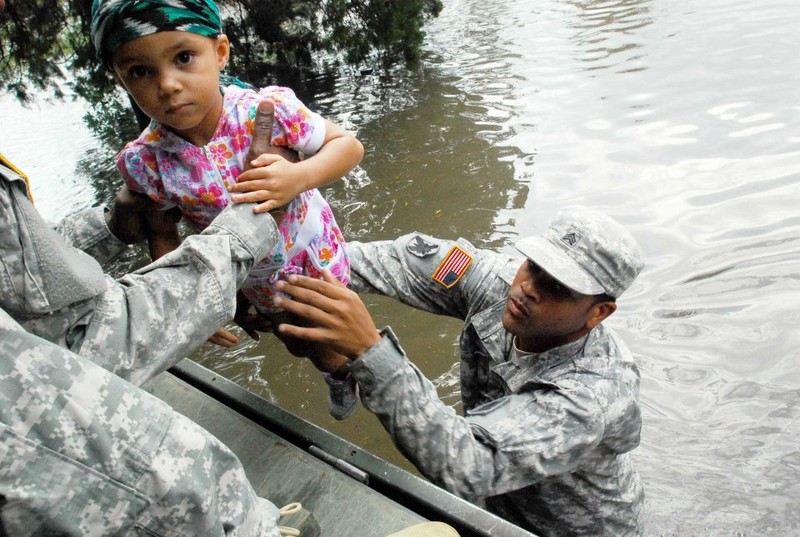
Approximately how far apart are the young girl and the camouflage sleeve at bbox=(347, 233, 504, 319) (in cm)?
37

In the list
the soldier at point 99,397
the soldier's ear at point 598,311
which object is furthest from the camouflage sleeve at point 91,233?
the soldier's ear at point 598,311

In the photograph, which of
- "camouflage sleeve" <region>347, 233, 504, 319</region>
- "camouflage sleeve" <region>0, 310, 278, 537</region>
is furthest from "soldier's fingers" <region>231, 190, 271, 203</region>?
"camouflage sleeve" <region>347, 233, 504, 319</region>

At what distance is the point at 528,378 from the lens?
6.84 ft

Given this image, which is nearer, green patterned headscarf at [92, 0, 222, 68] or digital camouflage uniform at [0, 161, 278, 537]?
digital camouflage uniform at [0, 161, 278, 537]

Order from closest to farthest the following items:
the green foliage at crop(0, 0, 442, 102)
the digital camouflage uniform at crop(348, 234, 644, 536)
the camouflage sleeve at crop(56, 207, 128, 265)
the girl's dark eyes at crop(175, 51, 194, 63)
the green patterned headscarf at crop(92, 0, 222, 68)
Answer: the green patterned headscarf at crop(92, 0, 222, 68)
the girl's dark eyes at crop(175, 51, 194, 63)
the digital camouflage uniform at crop(348, 234, 644, 536)
the camouflage sleeve at crop(56, 207, 128, 265)
the green foliage at crop(0, 0, 442, 102)

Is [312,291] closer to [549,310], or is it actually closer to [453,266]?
[549,310]

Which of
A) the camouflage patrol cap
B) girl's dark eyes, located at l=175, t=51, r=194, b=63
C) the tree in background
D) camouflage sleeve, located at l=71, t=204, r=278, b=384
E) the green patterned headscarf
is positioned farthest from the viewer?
the tree in background

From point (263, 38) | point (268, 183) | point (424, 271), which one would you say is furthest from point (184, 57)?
point (263, 38)

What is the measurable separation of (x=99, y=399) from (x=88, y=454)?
0.28ft

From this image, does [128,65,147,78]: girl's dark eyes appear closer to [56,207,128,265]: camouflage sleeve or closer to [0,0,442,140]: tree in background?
[56,207,128,265]: camouflage sleeve

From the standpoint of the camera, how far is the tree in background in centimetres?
580

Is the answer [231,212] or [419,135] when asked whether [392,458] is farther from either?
[419,135]

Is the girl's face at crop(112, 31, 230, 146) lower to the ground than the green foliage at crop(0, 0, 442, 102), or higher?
higher

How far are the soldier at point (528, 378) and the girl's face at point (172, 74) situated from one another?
538mm
